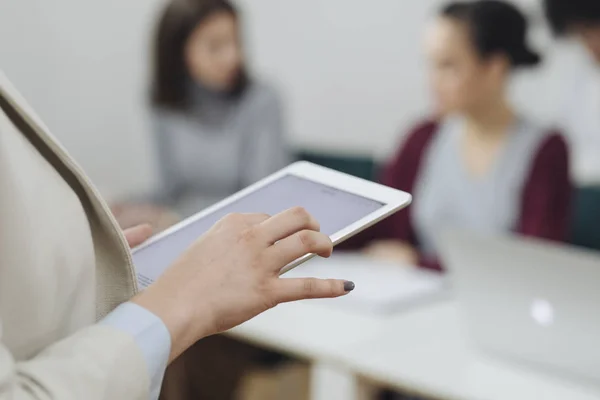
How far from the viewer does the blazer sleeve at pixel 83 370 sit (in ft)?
1.98

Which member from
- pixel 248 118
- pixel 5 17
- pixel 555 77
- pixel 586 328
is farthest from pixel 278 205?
pixel 5 17

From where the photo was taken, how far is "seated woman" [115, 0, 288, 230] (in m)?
2.63

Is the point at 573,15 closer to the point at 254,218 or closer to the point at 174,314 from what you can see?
the point at 254,218

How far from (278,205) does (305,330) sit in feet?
2.34

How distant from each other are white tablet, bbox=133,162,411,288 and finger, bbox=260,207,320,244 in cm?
9

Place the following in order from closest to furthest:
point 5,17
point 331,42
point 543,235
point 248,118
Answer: point 543,235
point 248,118
point 5,17
point 331,42

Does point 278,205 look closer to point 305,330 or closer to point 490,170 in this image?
point 305,330

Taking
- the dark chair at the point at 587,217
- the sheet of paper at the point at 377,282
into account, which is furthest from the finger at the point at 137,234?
the dark chair at the point at 587,217

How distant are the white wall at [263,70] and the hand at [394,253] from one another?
3.20 feet

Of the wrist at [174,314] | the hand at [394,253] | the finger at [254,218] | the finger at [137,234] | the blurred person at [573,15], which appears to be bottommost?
the hand at [394,253]

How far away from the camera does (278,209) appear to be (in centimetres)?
89

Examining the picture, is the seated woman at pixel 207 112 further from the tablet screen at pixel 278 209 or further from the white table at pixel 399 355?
the tablet screen at pixel 278 209

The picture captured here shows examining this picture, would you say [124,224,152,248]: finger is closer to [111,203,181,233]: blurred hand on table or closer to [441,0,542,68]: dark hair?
[111,203,181,233]: blurred hand on table

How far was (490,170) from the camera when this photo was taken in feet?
6.68
